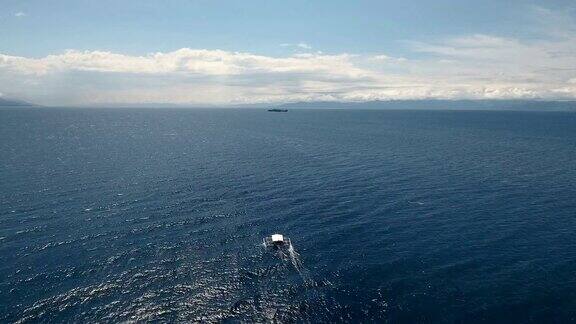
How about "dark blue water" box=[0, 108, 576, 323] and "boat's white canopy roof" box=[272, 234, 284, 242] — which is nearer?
"dark blue water" box=[0, 108, 576, 323]

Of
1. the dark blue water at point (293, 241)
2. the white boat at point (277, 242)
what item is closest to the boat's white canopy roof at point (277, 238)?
the white boat at point (277, 242)

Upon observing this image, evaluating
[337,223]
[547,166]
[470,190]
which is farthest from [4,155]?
[547,166]

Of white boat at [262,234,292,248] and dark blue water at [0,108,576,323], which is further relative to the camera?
white boat at [262,234,292,248]

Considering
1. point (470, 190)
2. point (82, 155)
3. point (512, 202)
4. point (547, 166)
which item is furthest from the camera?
point (82, 155)

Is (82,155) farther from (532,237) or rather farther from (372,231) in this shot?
(532,237)

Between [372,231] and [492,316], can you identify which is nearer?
[492,316]

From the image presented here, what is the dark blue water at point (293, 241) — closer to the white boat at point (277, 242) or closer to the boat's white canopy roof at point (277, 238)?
the white boat at point (277, 242)

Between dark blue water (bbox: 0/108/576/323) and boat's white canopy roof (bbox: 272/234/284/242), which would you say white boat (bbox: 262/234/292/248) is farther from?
dark blue water (bbox: 0/108/576/323)

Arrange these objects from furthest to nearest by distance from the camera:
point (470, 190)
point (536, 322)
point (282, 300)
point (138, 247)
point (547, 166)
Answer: point (547, 166) < point (470, 190) < point (138, 247) < point (282, 300) < point (536, 322)

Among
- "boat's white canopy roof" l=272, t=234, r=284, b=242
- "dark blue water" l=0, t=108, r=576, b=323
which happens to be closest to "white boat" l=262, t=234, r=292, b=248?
"boat's white canopy roof" l=272, t=234, r=284, b=242
